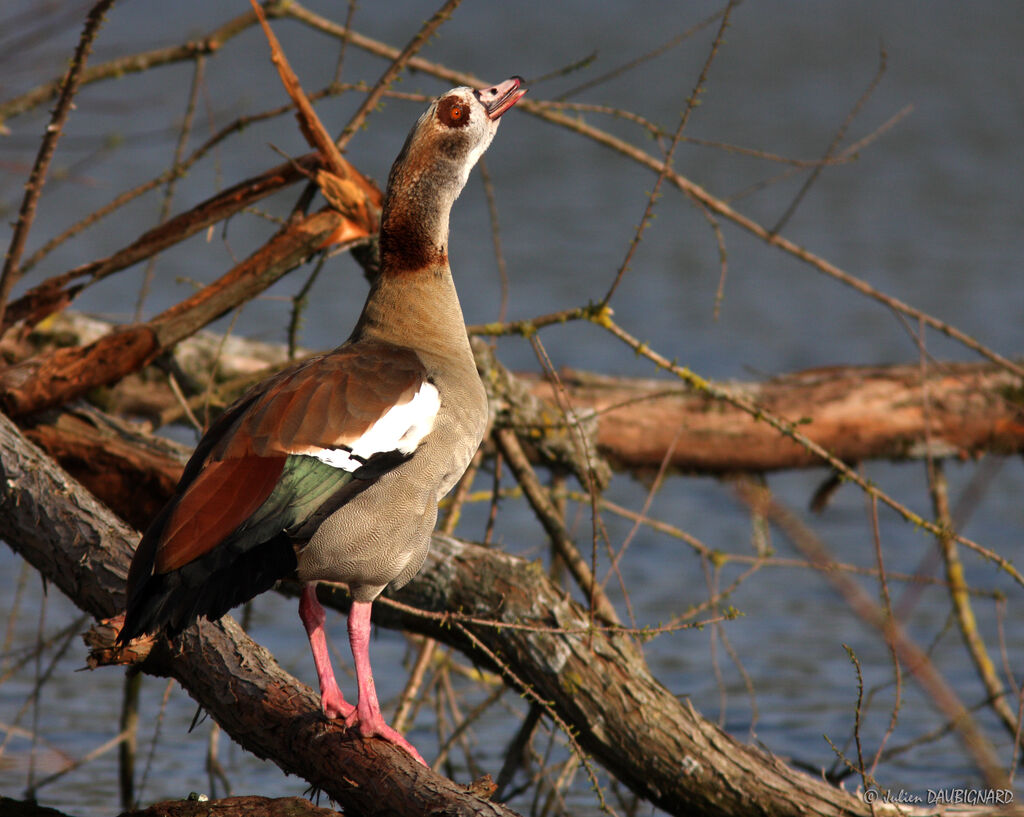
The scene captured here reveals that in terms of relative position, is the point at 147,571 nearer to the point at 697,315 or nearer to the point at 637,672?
the point at 637,672

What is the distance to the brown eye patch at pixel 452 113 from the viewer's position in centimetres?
337

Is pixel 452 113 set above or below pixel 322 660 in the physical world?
above

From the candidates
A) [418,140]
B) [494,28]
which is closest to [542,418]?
[418,140]

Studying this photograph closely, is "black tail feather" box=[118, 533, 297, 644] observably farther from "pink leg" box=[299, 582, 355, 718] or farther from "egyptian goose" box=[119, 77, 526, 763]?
"pink leg" box=[299, 582, 355, 718]

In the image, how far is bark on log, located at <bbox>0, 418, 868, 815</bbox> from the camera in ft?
9.42

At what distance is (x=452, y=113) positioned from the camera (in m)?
3.37

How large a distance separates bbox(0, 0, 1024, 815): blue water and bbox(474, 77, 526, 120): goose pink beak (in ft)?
1.63

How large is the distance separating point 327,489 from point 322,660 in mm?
515

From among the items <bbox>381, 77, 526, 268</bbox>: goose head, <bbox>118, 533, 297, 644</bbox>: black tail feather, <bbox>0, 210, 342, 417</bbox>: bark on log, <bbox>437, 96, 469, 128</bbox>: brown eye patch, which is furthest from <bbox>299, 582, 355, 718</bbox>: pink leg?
<bbox>437, 96, 469, 128</bbox>: brown eye patch

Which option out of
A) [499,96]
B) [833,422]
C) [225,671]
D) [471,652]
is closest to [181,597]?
[225,671]

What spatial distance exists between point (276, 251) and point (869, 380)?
8.39 ft

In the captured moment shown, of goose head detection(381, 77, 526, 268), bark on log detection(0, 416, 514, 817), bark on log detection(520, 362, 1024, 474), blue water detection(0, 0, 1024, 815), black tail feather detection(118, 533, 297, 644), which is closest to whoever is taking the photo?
black tail feather detection(118, 533, 297, 644)

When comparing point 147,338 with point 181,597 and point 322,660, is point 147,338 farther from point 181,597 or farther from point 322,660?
point 181,597

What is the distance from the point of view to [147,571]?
8.15ft
